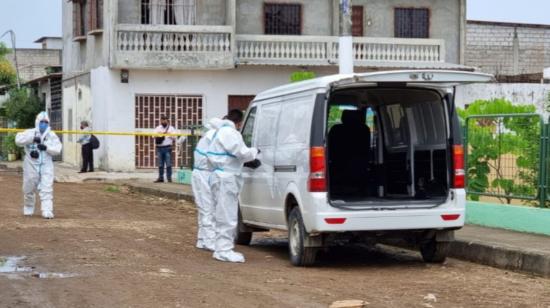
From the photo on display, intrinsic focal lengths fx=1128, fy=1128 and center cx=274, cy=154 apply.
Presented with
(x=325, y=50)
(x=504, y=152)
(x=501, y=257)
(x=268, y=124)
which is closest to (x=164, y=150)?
(x=325, y=50)

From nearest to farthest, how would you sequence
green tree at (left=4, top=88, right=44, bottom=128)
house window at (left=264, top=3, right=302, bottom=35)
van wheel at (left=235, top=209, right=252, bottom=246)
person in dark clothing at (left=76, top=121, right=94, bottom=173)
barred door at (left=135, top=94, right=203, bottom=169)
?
van wheel at (left=235, top=209, right=252, bottom=246), person in dark clothing at (left=76, top=121, right=94, bottom=173), barred door at (left=135, top=94, right=203, bottom=169), house window at (left=264, top=3, right=302, bottom=35), green tree at (left=4, top=88, right=44, bottom=128)

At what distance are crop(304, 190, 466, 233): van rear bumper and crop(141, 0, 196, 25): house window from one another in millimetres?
23565

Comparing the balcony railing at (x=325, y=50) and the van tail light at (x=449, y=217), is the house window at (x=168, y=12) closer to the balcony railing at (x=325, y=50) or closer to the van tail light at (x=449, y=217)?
the balcony railing at (x=325, y=50)

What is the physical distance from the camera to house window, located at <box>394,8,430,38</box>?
1474 inches

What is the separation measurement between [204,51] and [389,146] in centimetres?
2107

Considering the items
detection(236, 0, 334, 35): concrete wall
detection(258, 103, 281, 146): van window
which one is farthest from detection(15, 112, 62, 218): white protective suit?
detection(236, 0, 334, 35): concrete wall

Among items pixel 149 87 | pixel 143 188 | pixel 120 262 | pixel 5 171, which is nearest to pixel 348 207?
pixel 120 262

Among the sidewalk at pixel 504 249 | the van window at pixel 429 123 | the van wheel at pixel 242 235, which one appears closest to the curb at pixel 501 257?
the sidewalk at pixel 504 249

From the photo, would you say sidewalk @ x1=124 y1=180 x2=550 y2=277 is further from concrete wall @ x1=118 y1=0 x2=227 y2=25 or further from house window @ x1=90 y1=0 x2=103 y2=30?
house window @ x1=90 y1=0 x2=103 y2=30

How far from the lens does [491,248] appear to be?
1280 centimetres

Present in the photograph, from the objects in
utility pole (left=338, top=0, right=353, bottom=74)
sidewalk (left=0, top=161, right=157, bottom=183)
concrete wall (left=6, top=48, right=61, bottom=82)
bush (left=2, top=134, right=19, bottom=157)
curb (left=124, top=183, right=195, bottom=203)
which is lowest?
sidewalk (left=0, top=161, right=157, bottom=183)

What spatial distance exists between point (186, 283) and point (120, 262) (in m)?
1.87

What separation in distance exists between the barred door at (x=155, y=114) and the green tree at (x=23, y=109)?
9.96 metres

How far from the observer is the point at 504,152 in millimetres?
→ 15273
